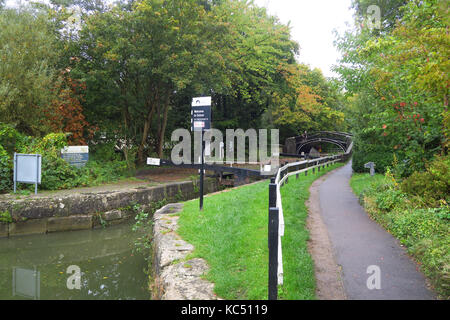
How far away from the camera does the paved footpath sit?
3.94 m

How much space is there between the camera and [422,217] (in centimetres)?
603

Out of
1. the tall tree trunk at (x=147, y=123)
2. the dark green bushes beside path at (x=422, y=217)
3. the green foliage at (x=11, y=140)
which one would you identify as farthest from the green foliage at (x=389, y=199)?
the tall tree trunk at (x=147, y=123)

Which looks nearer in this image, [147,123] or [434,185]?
[434,185]

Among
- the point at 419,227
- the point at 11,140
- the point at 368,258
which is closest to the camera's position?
the point at 368,258

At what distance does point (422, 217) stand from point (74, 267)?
22.9 feet

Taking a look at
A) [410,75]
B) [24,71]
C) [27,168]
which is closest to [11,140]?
[27,168]

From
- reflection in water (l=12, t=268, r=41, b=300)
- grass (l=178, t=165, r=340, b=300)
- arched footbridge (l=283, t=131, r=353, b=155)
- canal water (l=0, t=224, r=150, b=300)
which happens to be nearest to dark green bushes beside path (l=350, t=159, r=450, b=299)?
grass (l=178, t=165, r=340, b=300)

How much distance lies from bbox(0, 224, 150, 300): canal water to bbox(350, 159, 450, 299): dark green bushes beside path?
13.9 feet

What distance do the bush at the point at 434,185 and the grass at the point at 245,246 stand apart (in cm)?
254

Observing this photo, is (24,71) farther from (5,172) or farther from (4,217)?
(4,217)

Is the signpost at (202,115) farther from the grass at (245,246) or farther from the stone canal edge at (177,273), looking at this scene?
the stone canal edge at (177,273)

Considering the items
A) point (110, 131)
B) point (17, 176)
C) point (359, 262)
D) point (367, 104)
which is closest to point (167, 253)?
point (359, 262)

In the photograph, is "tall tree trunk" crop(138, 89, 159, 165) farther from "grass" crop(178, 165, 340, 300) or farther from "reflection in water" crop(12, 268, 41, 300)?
"reflection in water" crop(12, 268, 41, 300)
